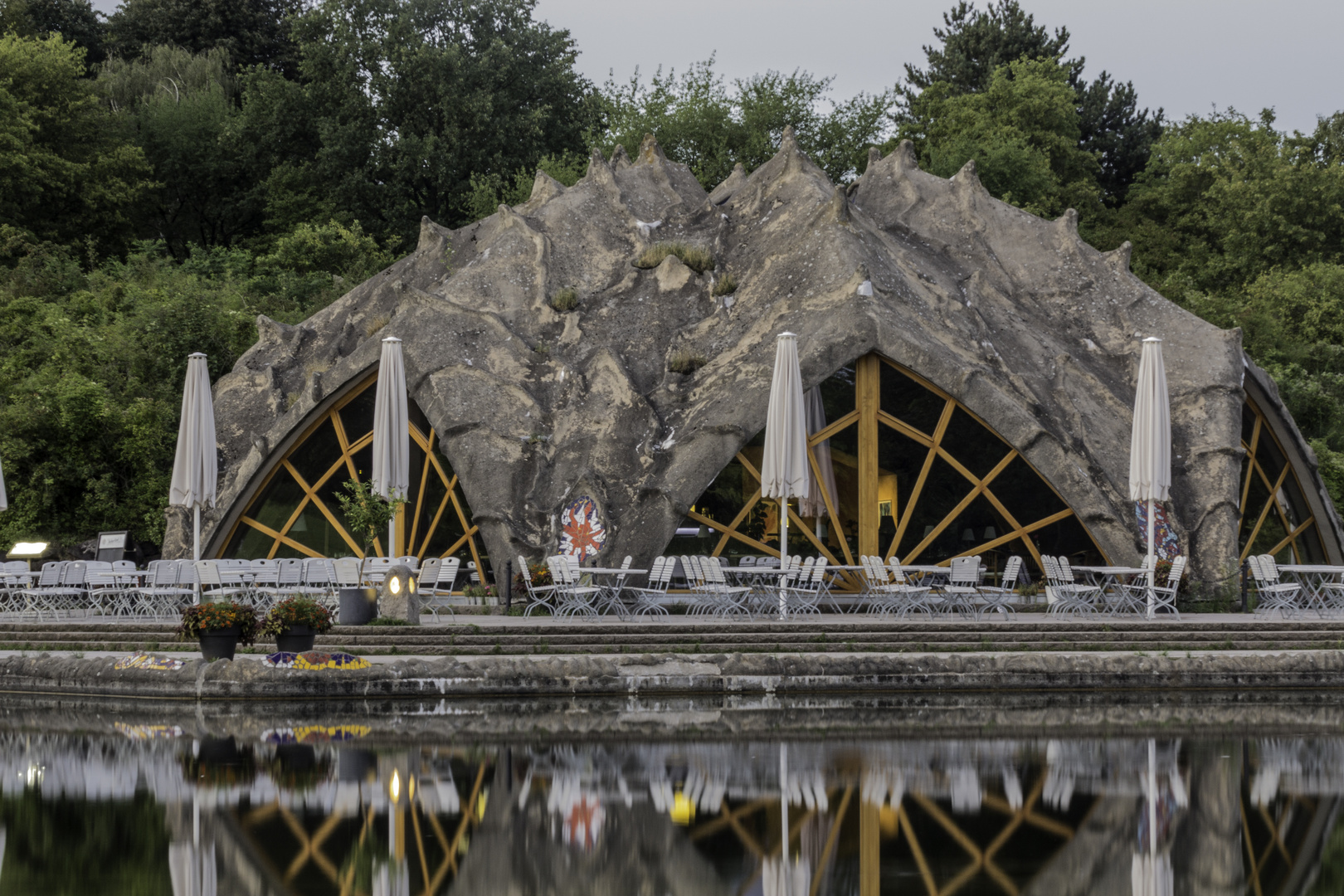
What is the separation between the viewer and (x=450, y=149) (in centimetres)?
4294

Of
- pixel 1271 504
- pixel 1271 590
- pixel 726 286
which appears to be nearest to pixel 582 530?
pixel 726 286

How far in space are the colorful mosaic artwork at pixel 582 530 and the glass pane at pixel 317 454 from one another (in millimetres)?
4834

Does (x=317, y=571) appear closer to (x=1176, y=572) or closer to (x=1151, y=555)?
(x=1151, y=555)

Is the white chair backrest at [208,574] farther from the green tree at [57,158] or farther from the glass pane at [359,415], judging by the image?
the green tree at [57,158]

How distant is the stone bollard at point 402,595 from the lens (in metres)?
16.5

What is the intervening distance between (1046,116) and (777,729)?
36766 mm

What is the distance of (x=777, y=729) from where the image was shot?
1139 cm

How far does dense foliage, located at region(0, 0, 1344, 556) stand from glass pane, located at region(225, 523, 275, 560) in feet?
34.7

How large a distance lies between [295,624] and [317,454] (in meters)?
9.98

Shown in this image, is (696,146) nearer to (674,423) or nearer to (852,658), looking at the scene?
(674,423)

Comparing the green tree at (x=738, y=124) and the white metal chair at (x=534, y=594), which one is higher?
the green tree at (x=738, y=124)

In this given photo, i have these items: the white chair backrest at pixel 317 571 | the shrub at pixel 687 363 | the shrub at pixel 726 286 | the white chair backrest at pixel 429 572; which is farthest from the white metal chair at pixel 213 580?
the shrub at pixel 726 286

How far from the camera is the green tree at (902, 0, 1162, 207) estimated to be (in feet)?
162

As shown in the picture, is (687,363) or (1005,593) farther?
(687,363)
